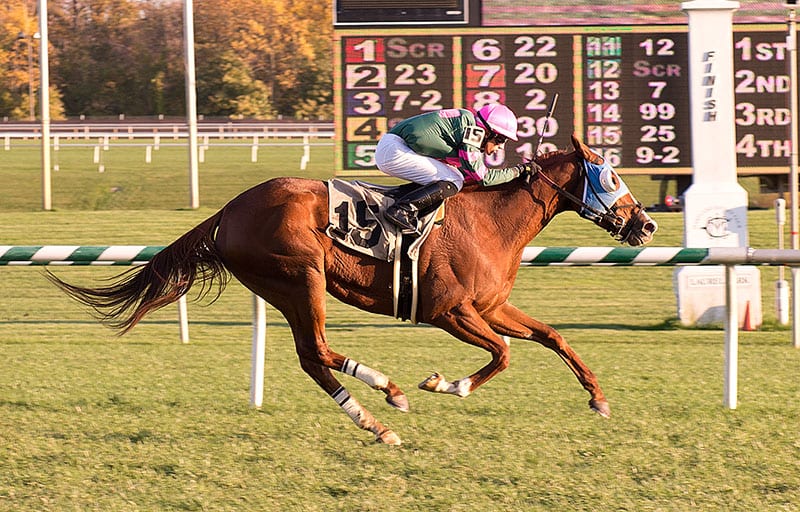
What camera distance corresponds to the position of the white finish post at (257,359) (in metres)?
5.43

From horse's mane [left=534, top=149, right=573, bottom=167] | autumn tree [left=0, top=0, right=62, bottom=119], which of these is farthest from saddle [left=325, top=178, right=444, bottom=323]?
autumn tree [left=0, top=0, right=62, bottom=119]

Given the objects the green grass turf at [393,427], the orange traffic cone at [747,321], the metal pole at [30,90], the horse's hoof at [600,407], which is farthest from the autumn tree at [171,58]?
the horse's hoof at [600,407]

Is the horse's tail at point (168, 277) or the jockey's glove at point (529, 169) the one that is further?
the jockey's glove at point (529, 169)

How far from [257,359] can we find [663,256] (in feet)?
6.68

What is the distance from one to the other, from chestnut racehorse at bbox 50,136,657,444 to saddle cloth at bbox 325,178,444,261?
0.04m

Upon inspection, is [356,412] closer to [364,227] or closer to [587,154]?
[364,227]

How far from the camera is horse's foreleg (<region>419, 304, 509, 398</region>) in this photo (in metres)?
4.77

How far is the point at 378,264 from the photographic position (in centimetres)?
480

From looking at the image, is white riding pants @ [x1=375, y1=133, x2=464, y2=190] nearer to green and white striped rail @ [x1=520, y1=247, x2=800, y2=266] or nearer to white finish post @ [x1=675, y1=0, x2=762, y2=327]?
green and white striped rail @ [x1=520, y1=247, x2=800, y2=266]

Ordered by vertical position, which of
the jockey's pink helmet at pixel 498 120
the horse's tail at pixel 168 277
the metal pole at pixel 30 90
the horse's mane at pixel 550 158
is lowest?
the horse's tail at pixel 168 277

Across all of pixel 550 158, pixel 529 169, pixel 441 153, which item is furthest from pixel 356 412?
pixel 550 158

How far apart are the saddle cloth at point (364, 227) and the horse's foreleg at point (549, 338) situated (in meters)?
0.58

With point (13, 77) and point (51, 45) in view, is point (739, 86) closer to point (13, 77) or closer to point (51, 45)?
point (13, 77)

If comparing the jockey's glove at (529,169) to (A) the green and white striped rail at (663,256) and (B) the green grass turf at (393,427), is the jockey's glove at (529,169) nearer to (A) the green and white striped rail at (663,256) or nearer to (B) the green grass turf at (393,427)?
(A) the green and white striped rail at (663,256)
